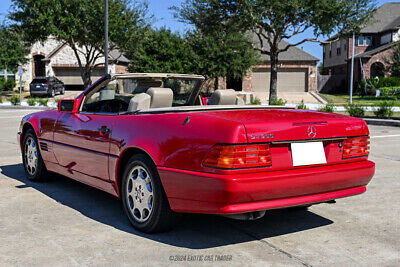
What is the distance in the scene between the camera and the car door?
14.8 feet

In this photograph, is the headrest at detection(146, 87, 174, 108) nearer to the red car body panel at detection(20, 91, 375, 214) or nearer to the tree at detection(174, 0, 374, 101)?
the red car body panel at detection(20, 91, 375, 214)

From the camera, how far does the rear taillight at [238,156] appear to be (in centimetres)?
339

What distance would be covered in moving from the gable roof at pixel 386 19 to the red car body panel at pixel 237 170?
4747cm

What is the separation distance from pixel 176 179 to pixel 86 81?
3379cm

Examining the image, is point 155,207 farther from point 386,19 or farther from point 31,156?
point 386,19

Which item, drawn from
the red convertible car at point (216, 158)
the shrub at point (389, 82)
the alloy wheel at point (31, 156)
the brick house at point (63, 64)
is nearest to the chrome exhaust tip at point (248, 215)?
the red convertible car at point (216, 158)

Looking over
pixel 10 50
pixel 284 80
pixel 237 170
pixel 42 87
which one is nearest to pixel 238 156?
pixel 237 170

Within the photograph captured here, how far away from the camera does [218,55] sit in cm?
3916

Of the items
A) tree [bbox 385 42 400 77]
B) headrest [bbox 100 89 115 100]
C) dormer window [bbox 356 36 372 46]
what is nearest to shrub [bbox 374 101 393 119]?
headrest [bbox 100 89 115 100]

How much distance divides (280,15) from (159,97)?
21.3 m

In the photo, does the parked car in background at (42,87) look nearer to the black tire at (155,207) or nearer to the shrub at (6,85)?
the shrub at (6,85)

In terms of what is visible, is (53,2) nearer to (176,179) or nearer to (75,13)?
(75,13)

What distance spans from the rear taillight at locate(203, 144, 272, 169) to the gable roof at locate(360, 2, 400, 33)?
1894 inches

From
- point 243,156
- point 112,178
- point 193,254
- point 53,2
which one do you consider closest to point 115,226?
point 112,178
